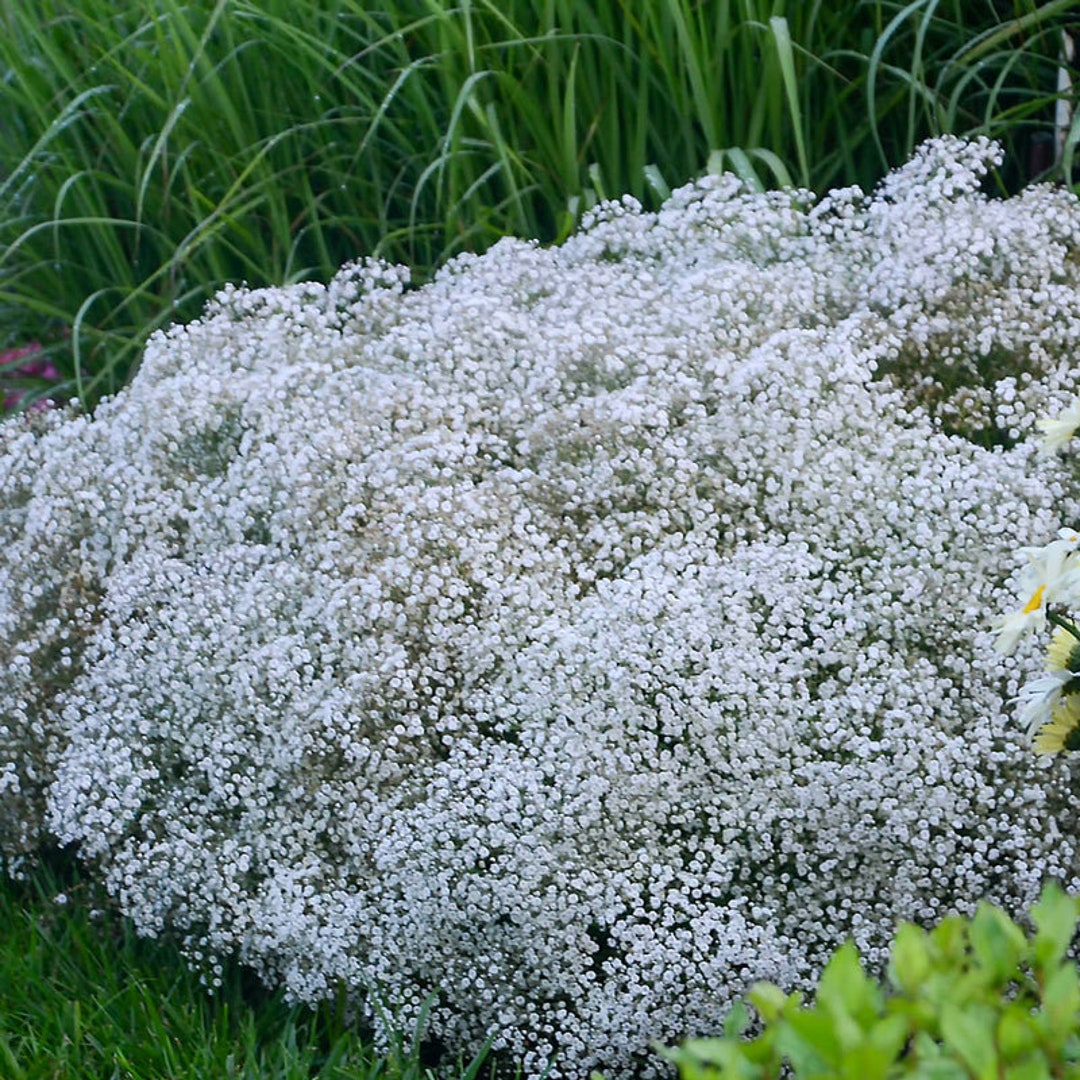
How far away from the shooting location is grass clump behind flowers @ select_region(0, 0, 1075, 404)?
3.94m

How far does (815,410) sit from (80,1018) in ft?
5.88

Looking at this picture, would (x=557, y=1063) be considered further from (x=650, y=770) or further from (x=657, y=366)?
(x=657, y=366)

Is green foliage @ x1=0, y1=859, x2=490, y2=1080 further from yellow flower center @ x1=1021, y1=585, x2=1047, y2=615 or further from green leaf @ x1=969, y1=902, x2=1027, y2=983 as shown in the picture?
green leaf @ x1=969, y1=902, x2=1027, y2=983

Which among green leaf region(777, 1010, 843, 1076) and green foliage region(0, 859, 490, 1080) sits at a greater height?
green leaf region(777, 1010, 843, 1076)

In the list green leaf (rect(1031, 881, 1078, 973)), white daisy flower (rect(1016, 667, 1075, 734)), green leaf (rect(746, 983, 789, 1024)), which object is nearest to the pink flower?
white daisy flower (rect(1016, 667, 1075, 734))

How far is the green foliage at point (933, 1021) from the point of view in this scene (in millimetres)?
1071

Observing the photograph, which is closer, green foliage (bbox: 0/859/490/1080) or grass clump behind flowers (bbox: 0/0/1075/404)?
green foliage (bbox: 0/859/490/1080)

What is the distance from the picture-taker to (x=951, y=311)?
3.23 metres

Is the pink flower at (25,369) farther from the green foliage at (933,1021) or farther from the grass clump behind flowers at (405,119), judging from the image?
the green foliage at (933,1021)

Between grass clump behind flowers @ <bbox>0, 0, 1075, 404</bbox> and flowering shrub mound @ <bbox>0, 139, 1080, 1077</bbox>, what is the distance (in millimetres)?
482

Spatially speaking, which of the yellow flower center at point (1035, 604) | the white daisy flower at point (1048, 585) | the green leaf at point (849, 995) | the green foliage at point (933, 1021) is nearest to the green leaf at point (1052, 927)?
the green foliage at point (933, 1021)

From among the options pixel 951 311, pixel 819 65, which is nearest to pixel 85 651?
pixel 951 311

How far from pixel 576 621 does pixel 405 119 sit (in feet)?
6.33

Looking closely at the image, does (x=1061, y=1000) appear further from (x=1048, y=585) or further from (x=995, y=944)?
(x=1048, y=585)
